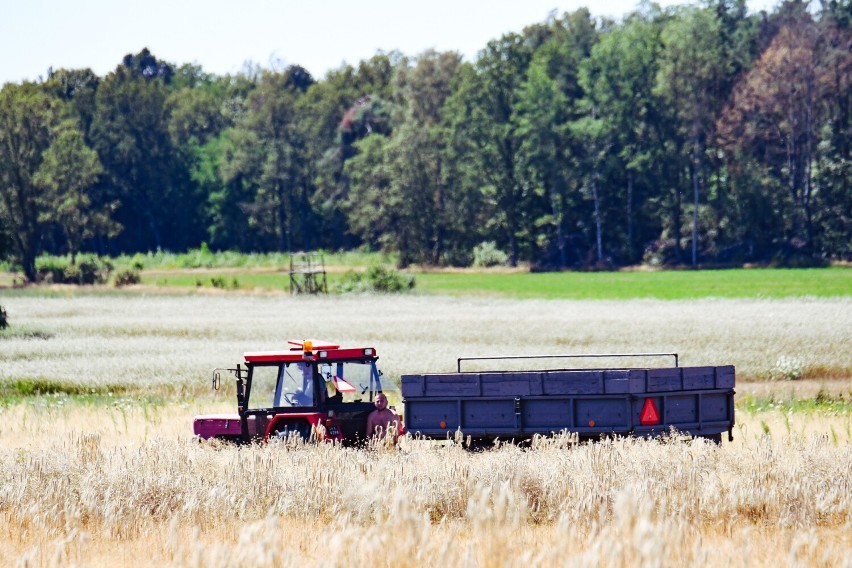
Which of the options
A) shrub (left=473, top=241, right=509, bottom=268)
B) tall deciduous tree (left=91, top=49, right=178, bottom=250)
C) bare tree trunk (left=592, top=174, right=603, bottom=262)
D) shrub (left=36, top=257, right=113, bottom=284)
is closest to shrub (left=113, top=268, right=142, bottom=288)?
shrub (left=36, top=257, right=113, bottom=284)

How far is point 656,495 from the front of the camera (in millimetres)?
11727

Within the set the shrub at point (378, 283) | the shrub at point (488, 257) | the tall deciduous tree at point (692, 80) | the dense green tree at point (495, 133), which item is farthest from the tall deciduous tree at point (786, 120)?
the shrub at point (378, 283)

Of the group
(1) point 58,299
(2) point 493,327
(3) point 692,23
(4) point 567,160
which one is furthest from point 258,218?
(2) point 493,327

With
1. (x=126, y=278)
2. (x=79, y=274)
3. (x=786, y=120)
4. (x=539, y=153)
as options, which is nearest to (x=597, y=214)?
(x=539, y=153)

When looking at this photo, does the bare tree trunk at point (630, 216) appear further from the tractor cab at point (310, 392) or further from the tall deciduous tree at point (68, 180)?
the tractor cab at point (310, 392)

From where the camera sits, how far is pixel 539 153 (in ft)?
311

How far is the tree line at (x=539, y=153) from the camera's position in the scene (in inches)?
3462

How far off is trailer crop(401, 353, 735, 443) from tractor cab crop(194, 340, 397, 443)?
0.69 metres

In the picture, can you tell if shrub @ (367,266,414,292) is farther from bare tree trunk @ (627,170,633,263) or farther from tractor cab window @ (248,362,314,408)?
tractor cab window @ (248,362,314,408)

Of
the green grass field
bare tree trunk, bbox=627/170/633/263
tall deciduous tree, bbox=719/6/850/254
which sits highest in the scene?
tall deciduous tree, bbox=719/6/850/254

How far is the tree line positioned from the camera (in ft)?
289

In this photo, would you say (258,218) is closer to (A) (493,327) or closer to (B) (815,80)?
(B) (815,80)

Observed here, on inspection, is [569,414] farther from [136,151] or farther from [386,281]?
[136,151]

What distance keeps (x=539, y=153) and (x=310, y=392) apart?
80.0 meters
